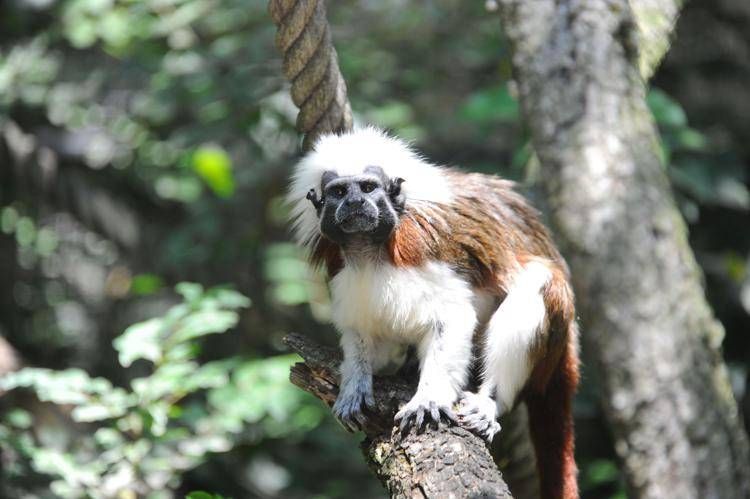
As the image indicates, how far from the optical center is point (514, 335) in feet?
10.8

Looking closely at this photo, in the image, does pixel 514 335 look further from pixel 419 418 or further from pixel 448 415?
pixel 419 418

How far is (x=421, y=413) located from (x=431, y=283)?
0.56 meters

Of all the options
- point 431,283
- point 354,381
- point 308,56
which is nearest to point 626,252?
point 431,283

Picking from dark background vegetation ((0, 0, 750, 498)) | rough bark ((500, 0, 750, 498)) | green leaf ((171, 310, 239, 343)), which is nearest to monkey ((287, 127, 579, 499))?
rough bark ((500, 0, 750, 498))

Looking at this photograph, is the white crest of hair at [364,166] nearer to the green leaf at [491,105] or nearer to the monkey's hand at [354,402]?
the monkey's hand at [354,402]

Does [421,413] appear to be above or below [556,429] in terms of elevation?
above

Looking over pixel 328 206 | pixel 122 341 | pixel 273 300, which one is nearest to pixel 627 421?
pixel 328 206

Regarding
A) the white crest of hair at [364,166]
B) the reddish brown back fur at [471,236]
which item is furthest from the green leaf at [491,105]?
the white crest of hair at [364,166]

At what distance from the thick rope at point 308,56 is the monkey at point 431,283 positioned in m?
0.21

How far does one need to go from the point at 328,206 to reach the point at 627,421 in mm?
1626

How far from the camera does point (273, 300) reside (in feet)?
A: 22.8

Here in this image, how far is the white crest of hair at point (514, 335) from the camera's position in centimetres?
329

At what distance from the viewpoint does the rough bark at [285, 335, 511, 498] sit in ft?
8.21

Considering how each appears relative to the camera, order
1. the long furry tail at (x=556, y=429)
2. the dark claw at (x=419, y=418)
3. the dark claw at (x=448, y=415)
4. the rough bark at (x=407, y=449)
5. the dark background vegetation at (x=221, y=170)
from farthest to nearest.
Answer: the dark background vegetation at (x=221, y=170) < the long furry tail at (x=556, y=429) < the dark claw at (x=448, y=415) < the dark claw at (x=419, y=418) < the rough bark at (x=407, y=449)
